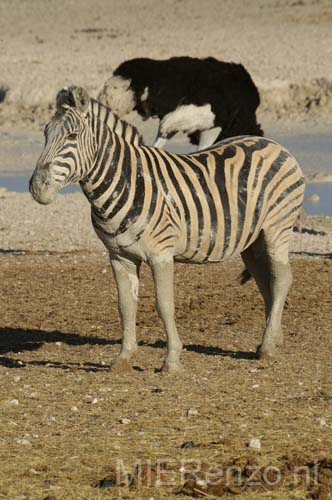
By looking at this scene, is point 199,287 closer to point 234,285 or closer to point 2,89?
point 234,285

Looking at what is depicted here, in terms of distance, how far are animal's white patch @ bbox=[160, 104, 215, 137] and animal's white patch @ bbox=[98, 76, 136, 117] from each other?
0.46 metres

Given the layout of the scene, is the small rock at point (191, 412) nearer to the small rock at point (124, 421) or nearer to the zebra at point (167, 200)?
the small rock at point (124, 421)

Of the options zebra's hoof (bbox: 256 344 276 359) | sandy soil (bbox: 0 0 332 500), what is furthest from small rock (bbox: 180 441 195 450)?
zebra's hoof (bbox: 256 344 276 359)

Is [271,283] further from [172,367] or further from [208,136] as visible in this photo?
[208,136]

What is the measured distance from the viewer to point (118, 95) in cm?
1494

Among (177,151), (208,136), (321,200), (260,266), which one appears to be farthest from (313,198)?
(260,266)

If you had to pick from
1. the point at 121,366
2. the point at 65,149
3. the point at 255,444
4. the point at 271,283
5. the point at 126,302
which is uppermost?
the point at 65,149

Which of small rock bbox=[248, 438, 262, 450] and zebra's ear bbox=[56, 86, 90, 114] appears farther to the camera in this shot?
zebra's ear bbox=[56, 86, 90, 114]

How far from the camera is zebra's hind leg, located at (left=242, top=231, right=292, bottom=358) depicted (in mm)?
9383

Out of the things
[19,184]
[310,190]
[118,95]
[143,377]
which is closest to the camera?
[143,377]

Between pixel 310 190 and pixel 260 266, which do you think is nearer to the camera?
pixel 260 266

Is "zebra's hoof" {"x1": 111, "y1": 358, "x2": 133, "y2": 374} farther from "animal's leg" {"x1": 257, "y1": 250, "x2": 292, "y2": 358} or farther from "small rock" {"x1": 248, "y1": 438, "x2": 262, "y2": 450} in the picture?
"small rock" {"x1": 248, "y1": 438, "x2": 262, "y2": 450}

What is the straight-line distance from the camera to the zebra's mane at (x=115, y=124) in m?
8.80

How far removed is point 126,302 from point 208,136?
6.68 metres
